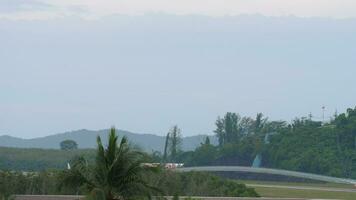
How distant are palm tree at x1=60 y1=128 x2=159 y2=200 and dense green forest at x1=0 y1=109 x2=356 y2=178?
2812 inches

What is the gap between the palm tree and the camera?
26250 millimetres

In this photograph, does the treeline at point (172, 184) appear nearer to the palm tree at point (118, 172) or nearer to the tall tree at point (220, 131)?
the palm tree at point (118, 172)

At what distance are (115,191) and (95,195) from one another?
0.60m

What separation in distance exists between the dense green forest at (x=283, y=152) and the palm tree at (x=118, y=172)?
71.4 meters

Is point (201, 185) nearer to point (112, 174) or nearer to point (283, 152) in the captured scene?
point (112, 174)

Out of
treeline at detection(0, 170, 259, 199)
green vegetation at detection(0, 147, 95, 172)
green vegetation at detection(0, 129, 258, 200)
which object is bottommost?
green vegetation at detection(0, 129, 258, 200)

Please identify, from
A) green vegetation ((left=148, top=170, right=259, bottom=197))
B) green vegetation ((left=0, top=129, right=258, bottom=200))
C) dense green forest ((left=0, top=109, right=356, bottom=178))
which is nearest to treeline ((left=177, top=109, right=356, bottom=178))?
dense green forest ((left=0, top=109, right=356, bottom=178))

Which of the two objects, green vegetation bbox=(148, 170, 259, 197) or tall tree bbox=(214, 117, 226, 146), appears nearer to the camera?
green vegetation bbox=(148, 170, 259, 197)

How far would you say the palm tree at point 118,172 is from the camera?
26.2 m

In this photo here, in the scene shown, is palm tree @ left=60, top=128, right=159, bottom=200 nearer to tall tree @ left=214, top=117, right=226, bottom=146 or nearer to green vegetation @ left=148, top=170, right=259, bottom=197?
green vegetation @ left=148, top=170, right=259, bottom=197

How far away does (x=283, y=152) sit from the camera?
113938 mm

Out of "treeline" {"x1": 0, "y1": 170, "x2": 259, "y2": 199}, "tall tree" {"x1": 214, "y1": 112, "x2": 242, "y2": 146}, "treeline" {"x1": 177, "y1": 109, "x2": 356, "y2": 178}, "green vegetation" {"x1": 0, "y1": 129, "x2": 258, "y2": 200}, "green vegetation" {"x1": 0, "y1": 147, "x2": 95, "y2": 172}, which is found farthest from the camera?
"tall tree" {"x1": 214, "y1": 112, "x2": 242, "y2": 146}

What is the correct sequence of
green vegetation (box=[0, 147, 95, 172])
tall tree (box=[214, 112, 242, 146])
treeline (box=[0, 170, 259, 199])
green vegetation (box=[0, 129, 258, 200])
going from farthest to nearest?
tall tree (box=[214, 112, 242, 146]), green vegetation (box=[0, 147, 95, 172]), treeline (box=[0, 170, 259, 199]), green vegetation (box=[0, 129, 258, 200])

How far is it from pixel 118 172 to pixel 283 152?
88.7 m
